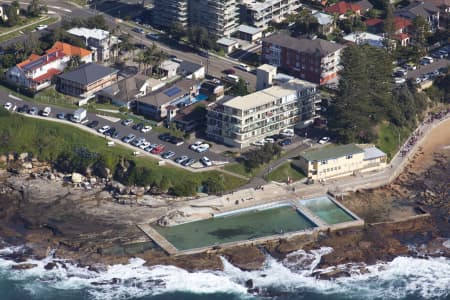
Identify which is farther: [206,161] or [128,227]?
[206,161]

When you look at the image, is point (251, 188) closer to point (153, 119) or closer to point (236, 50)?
Answer: point (153, 119)

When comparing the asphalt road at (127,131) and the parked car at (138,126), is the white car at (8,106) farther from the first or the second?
the parked car at (138,126)

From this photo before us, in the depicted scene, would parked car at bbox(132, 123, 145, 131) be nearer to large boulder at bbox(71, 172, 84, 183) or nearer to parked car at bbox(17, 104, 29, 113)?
large boulder at bbox(71, 172, 84, 183)

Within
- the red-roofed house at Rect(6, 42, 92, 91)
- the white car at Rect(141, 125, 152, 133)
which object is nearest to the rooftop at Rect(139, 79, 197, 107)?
the white car at Rect(141, 125, 152, 133)

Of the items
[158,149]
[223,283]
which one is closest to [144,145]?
[158,149]

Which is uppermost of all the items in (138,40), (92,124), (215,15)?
(215,15)

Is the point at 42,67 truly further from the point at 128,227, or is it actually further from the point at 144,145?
the point at 128,227

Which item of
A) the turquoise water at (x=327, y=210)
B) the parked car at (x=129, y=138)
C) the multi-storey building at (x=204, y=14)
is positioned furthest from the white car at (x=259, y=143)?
the multi-storey building at (x=204, y=14)
